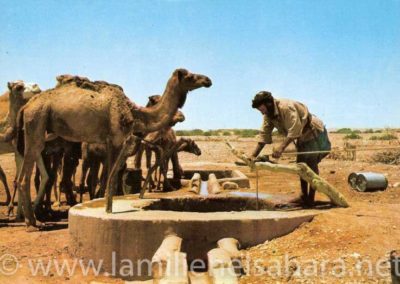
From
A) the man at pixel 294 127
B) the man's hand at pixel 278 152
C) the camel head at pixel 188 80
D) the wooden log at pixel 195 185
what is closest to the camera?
the man's hand at pixel 278 152

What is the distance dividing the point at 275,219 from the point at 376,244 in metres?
1.30

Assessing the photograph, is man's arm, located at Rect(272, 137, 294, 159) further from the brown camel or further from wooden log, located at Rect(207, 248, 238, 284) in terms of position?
the brown camel

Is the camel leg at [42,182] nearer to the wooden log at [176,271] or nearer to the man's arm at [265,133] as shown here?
the man's arm at [265,133]

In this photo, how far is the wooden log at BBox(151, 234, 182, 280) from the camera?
5.09 meters

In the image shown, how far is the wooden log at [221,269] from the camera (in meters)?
4.68

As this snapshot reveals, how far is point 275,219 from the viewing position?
6.52 meters

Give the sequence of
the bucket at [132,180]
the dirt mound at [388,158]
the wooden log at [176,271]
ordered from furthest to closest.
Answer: the dirt mound at [388,158], the bucket at [132,180], the wooden log at [176,271]

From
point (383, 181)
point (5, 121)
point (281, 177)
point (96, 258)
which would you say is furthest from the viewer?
point (281, 177)

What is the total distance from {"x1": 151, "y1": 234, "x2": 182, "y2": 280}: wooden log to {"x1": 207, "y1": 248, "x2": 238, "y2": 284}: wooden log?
1.52 ft

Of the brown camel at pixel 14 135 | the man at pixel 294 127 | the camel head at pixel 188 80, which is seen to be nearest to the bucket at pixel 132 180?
the brown camel at pixel 14 135

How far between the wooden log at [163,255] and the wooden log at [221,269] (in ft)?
1.52

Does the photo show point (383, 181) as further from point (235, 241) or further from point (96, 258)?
point (96, 258)

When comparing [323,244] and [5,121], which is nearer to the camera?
[323,244]

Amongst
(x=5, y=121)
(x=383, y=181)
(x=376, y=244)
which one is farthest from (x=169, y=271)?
(x=5, y=121)
